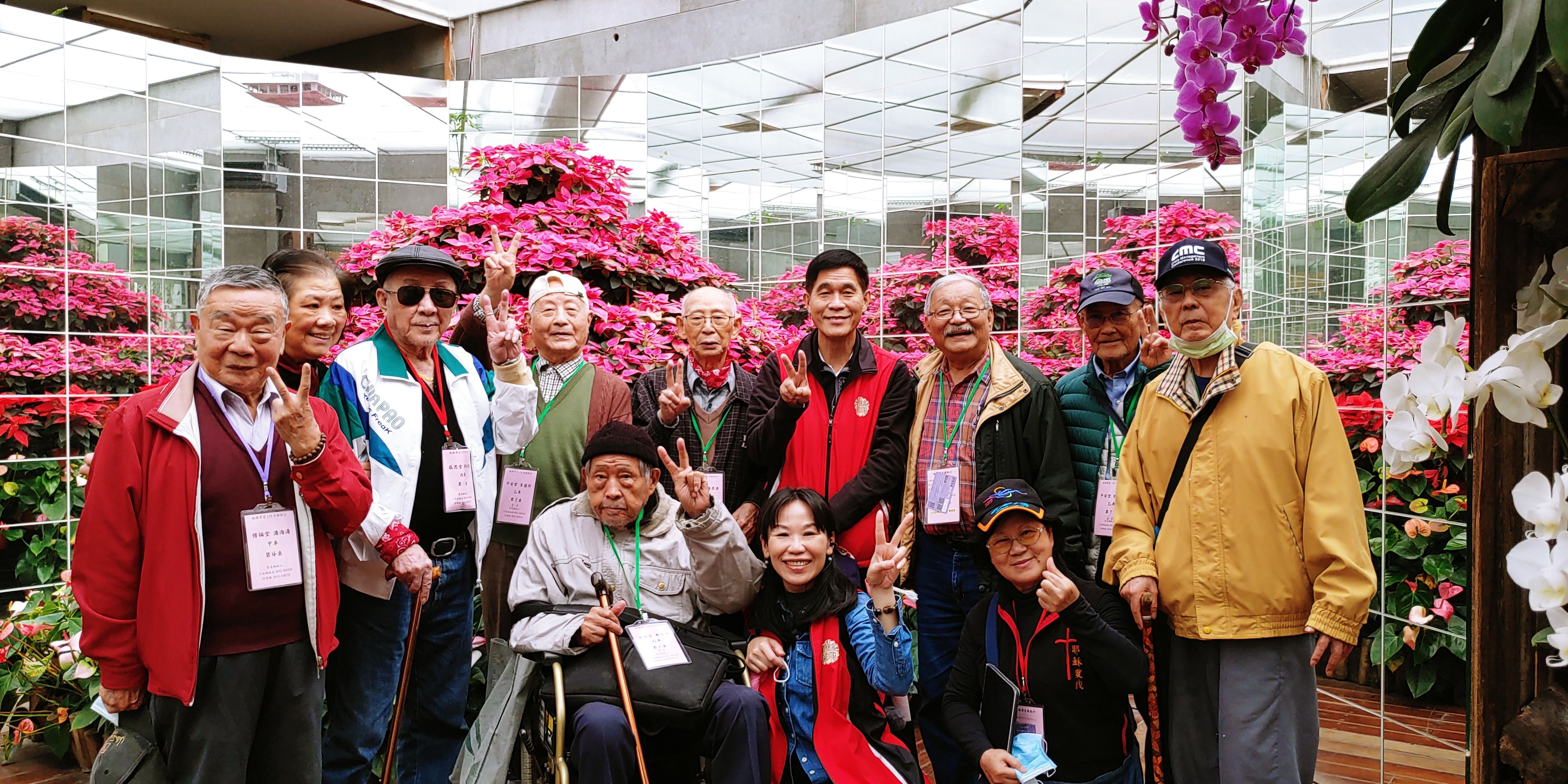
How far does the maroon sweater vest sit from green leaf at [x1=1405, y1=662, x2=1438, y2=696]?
14.1 ft

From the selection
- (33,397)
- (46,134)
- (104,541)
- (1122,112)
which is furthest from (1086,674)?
(46,134)

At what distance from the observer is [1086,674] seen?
247 cm

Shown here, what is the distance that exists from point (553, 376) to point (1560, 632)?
10.3ft

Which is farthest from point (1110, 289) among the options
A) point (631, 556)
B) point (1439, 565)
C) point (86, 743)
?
point (86, 743)

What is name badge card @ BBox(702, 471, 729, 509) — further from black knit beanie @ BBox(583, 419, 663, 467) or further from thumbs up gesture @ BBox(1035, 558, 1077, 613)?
thumbs up gesture @ BBox(1035, 558, 1077, 613)

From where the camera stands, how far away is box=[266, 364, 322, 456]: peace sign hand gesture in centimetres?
224

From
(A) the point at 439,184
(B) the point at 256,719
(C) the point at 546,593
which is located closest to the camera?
(B) the point at 256,719

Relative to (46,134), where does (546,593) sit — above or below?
below

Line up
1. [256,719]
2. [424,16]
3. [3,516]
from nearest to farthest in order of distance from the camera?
[256,719] → [3,516] → [424,16]

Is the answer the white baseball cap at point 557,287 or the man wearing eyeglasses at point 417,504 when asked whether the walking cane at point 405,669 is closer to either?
the man wearing eyeglasses at point 417,504

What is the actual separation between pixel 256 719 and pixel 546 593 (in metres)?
0.78

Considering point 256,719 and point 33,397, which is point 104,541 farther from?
point 33,397

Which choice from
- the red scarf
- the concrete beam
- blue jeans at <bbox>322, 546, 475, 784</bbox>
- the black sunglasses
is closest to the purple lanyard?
blue jeans at <bbox>322, 546, 475, 784</bbox>

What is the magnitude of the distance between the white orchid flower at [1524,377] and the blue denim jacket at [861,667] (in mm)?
2173
